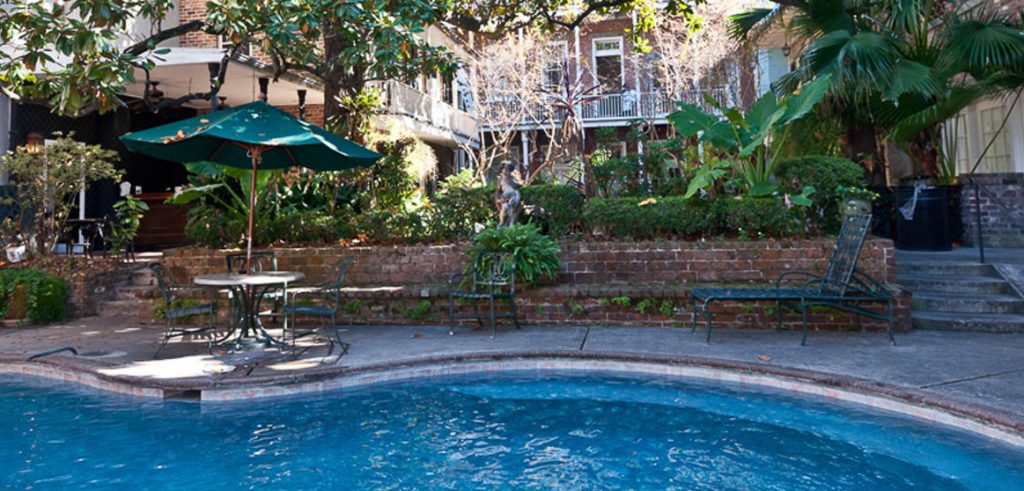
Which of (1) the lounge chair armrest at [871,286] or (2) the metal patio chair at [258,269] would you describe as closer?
(1) the lounge chair armrest at [871,286]

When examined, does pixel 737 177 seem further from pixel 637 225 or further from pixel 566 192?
pixel 566 192

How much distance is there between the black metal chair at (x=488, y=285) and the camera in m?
6.80

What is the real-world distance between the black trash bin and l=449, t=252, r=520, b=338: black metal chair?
642cm

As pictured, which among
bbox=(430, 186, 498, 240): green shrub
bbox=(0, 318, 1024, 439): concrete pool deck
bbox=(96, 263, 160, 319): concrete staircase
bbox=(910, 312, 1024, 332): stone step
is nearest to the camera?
bbox=(0, 318, 1024, 439): concrete pool deck

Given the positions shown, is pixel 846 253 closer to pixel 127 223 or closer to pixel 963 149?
pixel 963 149

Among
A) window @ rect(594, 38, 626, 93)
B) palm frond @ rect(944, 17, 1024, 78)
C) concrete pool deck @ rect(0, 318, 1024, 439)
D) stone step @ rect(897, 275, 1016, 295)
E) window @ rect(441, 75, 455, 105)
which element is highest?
window @ rect(594, 38, 626, 93)

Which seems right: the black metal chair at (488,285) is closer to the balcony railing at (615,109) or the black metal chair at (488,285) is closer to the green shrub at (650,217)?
the green shrub at (650,217)

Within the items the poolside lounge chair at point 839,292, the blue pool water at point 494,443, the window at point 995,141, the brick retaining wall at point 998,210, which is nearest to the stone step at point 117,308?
the blue pool water at point 494,443

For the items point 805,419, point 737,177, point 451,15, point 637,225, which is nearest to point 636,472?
point 805,419

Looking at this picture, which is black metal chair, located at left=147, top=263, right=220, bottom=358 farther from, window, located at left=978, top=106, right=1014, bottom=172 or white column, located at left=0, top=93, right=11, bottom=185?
window, located at left=978, top=106, right=1014, bottom=172

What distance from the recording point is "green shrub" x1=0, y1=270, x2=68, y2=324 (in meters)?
8.12

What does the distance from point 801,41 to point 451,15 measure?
6.21 meters

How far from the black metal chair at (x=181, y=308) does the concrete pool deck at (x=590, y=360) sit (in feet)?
0.54

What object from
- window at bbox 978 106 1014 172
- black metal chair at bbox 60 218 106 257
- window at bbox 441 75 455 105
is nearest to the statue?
black metal chair at bbox 60 218 106 257
